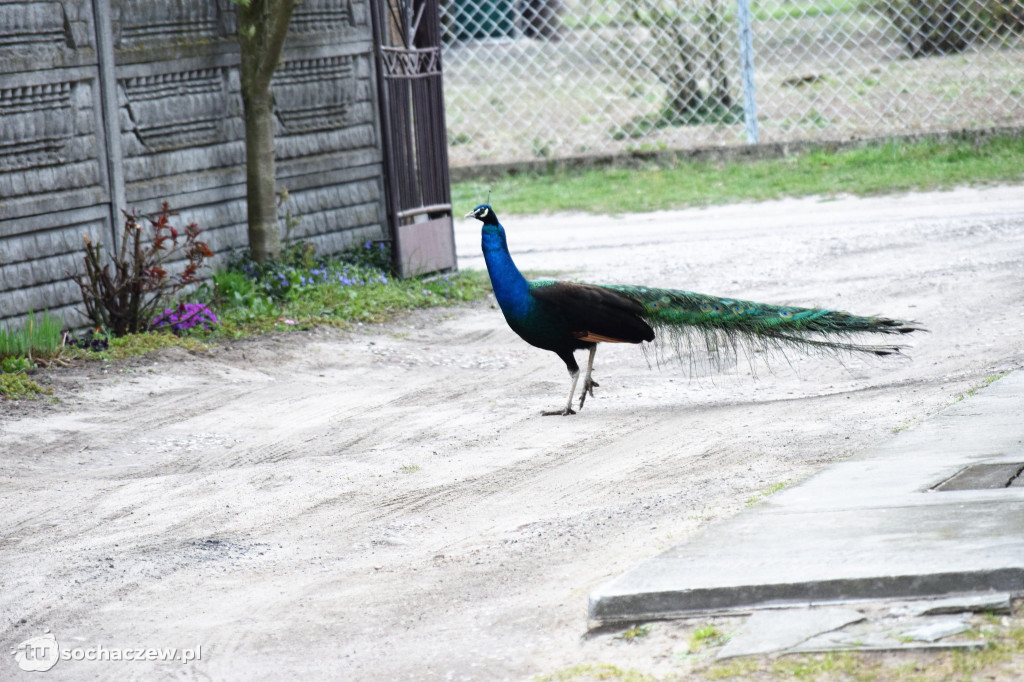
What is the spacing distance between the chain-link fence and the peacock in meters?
11.5

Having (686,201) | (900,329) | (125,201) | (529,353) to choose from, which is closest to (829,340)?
(900,329)

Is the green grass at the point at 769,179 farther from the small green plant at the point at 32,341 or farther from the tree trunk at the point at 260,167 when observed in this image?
the small green plant at the point at 32,341

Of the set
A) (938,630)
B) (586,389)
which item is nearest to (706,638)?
(938,630)

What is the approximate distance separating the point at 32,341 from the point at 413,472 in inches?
147

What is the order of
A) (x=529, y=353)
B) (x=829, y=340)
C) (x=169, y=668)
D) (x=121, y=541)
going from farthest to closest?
(x=529, y=353)
(x=829, y=340)
(x=121, y=541)
(x=169, y=668)

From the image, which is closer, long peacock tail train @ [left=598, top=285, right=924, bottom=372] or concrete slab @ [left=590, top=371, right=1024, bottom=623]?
concrete slab @ [left=590, top=371, right=1024, bottom=623]

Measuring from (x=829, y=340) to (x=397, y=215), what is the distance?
18.9ft

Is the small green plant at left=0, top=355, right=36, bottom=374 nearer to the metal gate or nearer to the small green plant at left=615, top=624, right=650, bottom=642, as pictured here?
the metal gate

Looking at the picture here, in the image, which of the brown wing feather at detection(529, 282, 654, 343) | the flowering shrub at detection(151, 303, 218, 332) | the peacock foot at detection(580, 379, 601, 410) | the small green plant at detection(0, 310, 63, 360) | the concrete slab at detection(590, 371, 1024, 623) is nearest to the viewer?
the concrete slab at detection(590, 371, 1024, 623)

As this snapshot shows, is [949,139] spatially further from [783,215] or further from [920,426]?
[920,426]

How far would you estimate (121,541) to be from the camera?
18.9ft

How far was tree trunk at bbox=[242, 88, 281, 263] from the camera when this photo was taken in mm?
10992

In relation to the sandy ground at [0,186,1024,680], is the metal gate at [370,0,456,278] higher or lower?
higher

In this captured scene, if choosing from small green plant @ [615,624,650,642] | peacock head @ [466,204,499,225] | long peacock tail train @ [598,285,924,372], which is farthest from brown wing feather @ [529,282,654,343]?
small green plant @ [615,624,650,642]
